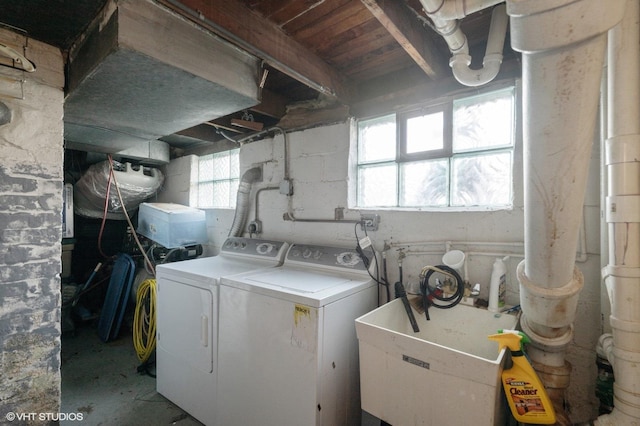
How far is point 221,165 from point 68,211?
1.79 meters

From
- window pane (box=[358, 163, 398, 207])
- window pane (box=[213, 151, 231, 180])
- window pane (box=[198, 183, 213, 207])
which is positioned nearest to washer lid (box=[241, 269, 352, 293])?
window pane (box=[358, 163, 398, 207])

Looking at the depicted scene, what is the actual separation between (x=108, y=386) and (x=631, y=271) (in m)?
3.22

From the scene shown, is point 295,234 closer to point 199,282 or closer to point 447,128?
point 199,282

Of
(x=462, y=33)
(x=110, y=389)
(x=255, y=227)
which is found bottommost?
(x=110, y=389)

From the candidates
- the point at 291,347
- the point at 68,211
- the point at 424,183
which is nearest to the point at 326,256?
the point at 291,347

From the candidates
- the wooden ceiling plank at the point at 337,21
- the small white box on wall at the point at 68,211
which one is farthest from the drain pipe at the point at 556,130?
the small white box on wall at the point at 68,211

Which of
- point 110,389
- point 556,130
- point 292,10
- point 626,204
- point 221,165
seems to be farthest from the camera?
point 221,165

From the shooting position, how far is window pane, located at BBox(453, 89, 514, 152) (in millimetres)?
1571

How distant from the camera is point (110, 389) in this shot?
7.25 ft

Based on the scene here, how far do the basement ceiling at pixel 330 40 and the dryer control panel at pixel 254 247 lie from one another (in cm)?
99

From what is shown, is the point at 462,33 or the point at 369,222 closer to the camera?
the point at 462,33

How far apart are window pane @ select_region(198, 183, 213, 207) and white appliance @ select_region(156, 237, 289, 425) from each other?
3.73 feet

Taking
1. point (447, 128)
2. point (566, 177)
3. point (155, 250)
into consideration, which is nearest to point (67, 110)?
point (155, 250)

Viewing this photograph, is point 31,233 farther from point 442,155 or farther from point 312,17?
point 442,155
